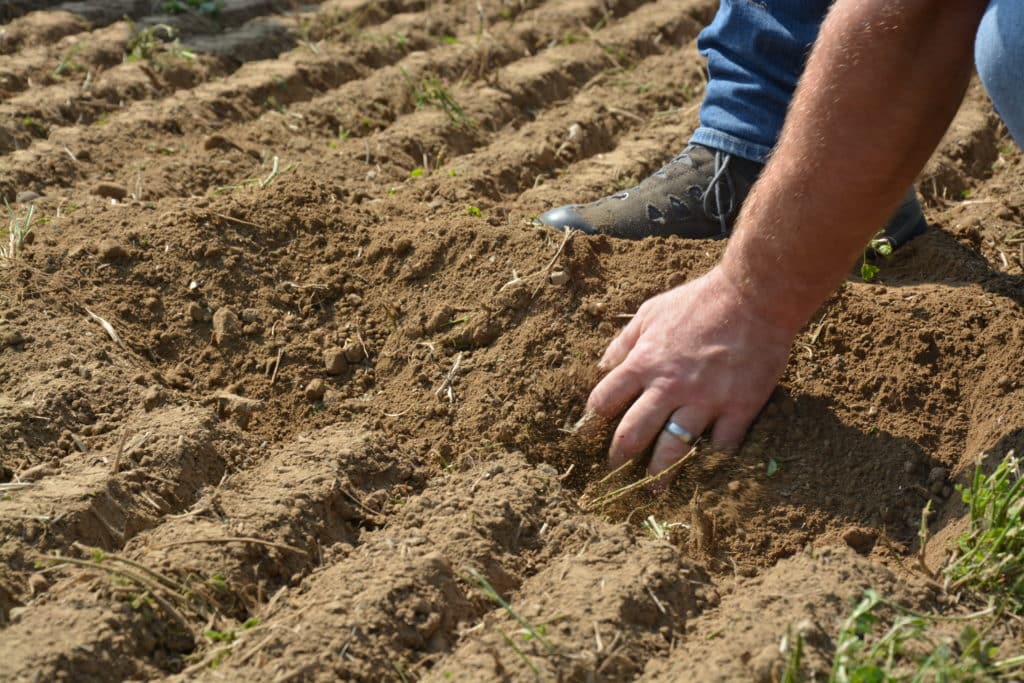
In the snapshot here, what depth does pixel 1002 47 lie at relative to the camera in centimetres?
200

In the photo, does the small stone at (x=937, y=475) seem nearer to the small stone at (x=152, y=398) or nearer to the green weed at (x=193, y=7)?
the small stone at (x=152, y=398)

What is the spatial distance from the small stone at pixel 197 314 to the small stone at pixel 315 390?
14.7 inches

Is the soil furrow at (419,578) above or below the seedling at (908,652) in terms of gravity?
below

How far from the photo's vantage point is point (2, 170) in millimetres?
3400

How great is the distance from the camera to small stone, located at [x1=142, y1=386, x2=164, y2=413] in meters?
2.44

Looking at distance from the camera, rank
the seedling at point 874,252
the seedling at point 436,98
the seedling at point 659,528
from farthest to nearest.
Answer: the seedling at point 436,98, the seedling at point 874,252, the seedling at point 659,528

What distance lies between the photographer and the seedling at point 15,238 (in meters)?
2.77

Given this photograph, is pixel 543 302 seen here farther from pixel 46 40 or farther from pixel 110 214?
pixel 46 40

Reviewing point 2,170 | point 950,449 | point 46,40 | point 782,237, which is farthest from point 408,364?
point 46,40

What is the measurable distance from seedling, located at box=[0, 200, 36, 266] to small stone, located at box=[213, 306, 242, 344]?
0.56 m

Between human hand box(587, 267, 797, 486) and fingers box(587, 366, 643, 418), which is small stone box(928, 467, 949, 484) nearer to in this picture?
human hand box(587, 267, 797, 486)

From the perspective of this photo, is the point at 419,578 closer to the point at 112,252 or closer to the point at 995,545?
the point at 995,545

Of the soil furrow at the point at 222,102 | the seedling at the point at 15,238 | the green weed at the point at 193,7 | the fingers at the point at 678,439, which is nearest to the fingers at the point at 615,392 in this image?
the fingers at the point at 678,439

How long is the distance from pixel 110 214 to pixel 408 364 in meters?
1.08
